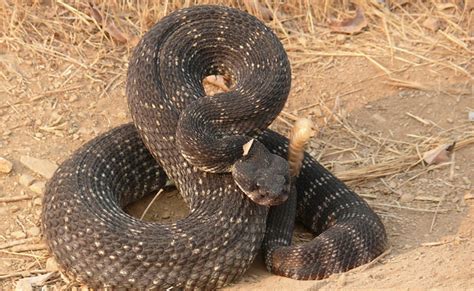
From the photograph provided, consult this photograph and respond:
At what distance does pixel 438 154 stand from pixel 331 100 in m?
1.43

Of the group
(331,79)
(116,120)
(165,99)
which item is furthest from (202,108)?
(331,79)

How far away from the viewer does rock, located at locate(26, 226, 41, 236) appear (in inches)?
283

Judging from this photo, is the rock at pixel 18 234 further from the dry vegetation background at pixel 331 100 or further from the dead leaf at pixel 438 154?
the dead leaf at pixel 438 154

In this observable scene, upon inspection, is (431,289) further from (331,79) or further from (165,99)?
(331,79)

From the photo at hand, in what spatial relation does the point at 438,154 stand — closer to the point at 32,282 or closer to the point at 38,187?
the point at 38,187

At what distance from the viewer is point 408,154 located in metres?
8.32

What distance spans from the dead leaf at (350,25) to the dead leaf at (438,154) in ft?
6.91

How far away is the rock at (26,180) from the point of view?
7754 mm

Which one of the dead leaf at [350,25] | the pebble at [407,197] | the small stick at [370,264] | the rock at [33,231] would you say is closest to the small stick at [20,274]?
the rock at [33,231]

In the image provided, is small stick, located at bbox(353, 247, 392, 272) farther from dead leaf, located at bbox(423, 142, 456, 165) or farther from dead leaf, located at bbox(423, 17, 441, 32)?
dead leaf, located at bbox(423, 17, 441, 32)

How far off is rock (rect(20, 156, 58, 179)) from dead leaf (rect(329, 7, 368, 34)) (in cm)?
357

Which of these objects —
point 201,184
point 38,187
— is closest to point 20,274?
point 38,187

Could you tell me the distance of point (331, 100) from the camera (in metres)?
9.20

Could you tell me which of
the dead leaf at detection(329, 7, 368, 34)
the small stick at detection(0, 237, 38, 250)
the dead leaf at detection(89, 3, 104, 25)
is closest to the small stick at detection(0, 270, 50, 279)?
the small stick at detection(0, 237, 38, 250)
